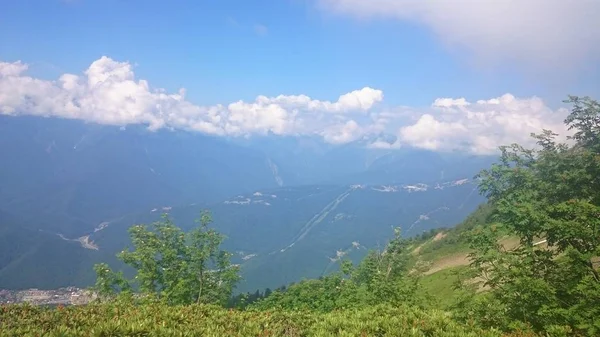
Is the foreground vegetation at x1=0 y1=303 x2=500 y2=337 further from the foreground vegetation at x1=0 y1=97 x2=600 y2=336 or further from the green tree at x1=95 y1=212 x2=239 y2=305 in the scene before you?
the green tree at x1=95 y1=212 x2=239 y2=305

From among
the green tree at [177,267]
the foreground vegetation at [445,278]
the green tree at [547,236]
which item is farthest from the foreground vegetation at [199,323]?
the green tree at [177,267]

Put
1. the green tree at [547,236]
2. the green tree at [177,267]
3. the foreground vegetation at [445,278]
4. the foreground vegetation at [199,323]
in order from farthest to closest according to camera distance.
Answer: the green tree at [177,267], the green tree at [547,236], the foreground vegetation at [445,278], the foreground vegetation at [199,323]

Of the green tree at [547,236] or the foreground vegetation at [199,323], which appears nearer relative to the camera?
the foreground vegetation at [199,323]

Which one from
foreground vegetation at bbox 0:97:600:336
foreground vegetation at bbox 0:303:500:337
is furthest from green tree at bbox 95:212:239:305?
foreground vegetation at bbox 0:303:500:337

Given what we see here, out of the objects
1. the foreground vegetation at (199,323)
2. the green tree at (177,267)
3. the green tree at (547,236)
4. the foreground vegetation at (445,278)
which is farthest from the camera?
the green tree at (177,267)

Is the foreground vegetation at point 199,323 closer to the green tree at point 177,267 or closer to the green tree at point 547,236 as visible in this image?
the green tree at point 547,236

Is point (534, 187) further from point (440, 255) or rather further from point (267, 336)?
point (440, 255)

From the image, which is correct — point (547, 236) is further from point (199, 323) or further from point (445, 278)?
point (199, 323)
